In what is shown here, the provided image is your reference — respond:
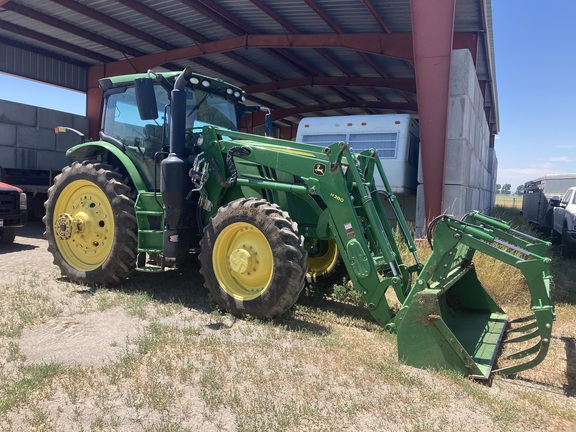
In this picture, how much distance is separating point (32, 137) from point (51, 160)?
855 mm

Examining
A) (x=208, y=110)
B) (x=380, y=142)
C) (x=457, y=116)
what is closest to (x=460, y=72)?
(x=457, y=116)

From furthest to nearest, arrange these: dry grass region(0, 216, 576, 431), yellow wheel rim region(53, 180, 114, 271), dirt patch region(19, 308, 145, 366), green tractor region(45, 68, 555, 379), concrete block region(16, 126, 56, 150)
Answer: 1. concrete block region(16, 126, 56, 150)
2. yellow wheel rim region(53, 180, 114, 271)
3. green tractor region(45, 68, 555, 379)
4. dirt patch region(19, 308, 145, 366)
5. dry grass region(0, 216, 576, 431)

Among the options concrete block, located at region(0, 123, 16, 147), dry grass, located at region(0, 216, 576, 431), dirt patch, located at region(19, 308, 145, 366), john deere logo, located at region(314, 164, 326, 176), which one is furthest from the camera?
concrete block, located at region(0, 123, 16, 147)

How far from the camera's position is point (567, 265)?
9.89 metres

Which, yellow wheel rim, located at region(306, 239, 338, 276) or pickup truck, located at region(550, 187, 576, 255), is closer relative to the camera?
yellow wheel rim, located at region(306, 239, 338, 276)

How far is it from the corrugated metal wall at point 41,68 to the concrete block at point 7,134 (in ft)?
5.71

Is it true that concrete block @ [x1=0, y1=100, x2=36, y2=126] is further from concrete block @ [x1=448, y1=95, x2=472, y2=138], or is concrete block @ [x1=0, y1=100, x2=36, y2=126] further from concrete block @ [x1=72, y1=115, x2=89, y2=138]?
concrete block @ [x1=448, y1=95, x2=472, y2=138]

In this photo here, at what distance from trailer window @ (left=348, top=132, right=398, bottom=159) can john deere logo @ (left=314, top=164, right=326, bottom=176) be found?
5.81 m

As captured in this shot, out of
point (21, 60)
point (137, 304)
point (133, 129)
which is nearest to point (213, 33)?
point (21, 60)

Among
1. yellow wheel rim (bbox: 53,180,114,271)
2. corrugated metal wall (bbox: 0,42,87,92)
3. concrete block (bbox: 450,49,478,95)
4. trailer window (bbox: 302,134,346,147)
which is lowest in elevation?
yellow wheel rim (bbox: 53,180,114,271)

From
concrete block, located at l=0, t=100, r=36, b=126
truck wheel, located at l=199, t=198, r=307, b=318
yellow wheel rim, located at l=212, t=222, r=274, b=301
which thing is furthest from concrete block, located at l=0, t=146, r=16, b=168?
yellow wheel rim, located at l=212, t=222, r=274, b=301

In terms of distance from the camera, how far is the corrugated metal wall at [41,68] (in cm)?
1332

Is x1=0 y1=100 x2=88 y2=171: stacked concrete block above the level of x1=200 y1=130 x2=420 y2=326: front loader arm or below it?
above

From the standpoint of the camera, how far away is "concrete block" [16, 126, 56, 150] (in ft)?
43.4
